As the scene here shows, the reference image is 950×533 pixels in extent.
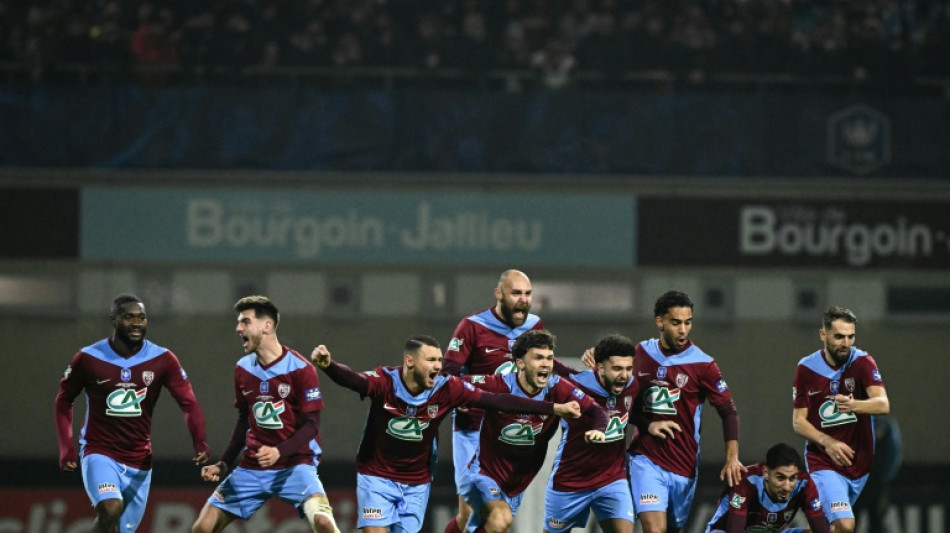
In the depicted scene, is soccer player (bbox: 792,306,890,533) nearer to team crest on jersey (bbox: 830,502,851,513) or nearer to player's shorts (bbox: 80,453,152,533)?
team crest on jersey (bbox: 830,502,851,513)

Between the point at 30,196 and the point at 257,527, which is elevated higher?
the point at 30,196

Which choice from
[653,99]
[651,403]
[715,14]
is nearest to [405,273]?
[653,99]

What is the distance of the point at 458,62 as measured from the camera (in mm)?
17297

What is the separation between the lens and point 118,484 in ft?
30.7

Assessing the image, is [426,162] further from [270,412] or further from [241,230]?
[270,412]

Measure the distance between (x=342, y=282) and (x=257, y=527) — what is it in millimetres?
4410

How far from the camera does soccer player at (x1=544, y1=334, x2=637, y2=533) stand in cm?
918

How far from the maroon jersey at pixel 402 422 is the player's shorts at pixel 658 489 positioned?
132cm

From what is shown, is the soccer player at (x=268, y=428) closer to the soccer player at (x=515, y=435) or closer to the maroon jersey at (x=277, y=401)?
the maroon jersey at (x=277, y=401)

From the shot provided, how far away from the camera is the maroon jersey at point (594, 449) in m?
9.29

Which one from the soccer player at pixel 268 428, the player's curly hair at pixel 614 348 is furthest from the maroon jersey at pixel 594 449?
the soccer player at pixel 268 428

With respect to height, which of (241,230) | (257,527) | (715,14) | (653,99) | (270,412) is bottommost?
(257,527)

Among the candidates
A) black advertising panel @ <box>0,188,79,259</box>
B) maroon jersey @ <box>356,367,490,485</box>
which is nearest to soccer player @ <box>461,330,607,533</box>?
maroon jersey @ <box>356,367,490,485</box>

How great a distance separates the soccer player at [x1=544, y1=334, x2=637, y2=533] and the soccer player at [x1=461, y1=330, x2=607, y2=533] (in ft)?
0.50
